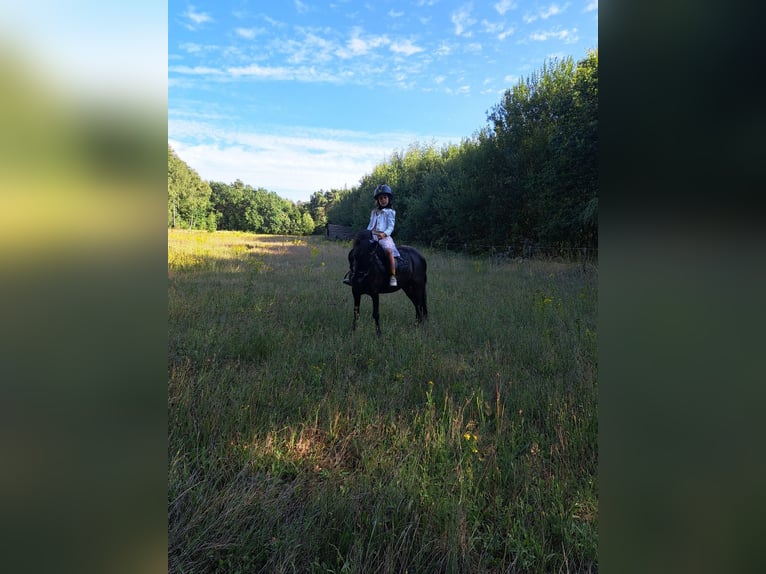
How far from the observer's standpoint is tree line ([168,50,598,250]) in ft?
37.1

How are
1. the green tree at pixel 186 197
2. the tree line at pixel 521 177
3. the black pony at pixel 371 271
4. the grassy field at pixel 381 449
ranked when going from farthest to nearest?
the green tree at pixel 186 197, the tree line at pixel 521 177, the black pony at pixel 371 271, the grassy field at pixel 381 449

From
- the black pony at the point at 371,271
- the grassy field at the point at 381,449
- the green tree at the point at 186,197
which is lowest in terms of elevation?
the grassy field at the point at 381,449

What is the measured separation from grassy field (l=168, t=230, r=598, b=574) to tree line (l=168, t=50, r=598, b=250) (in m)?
3.39

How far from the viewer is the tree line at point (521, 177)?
11.3 meters

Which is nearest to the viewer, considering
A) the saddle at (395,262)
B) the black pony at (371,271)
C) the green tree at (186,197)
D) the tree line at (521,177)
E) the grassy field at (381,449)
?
the grassy field at (381,449)

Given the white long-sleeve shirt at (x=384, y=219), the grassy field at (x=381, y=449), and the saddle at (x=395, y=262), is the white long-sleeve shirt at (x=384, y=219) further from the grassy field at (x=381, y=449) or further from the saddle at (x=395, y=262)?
the grassy field at (x=381, y=449)

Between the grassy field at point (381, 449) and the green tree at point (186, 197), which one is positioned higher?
the green tree at point (186, 197)

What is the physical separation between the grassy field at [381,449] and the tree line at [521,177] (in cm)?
339

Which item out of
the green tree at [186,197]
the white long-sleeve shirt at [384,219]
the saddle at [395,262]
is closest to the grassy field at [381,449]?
the saddle at [395,262]

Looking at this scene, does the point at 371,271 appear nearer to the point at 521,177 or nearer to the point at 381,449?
the point at 381,449

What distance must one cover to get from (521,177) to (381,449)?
18.8m
